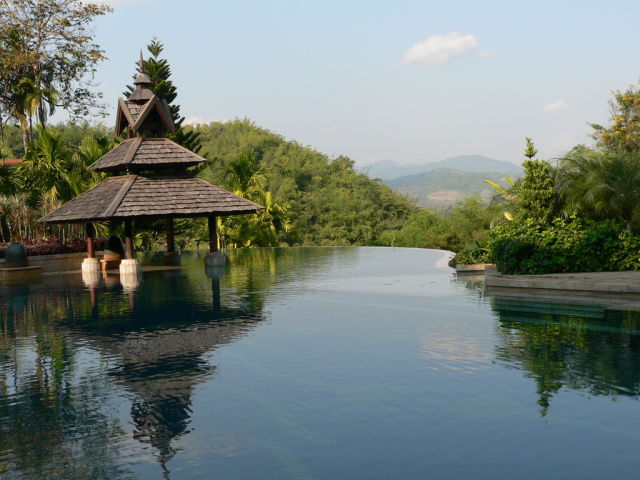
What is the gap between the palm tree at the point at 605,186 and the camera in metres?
15.2

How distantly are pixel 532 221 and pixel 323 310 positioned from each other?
6.46m

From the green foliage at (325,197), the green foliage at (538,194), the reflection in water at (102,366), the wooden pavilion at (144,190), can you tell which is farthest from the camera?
the green foliage at (325,197)

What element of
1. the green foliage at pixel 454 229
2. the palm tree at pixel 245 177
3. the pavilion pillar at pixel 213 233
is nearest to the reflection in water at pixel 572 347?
the pavilion pillar at pixel 213 233

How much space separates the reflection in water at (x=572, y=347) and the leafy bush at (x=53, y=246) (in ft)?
65.1

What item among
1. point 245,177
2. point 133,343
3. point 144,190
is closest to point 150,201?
point 144,190

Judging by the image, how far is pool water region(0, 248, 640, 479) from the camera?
5035mm

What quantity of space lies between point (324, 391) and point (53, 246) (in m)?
22.2

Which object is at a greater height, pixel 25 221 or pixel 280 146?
pixel 280 146

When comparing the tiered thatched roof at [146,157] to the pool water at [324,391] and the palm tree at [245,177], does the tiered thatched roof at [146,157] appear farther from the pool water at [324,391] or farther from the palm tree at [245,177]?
the palm tree at [245,177]

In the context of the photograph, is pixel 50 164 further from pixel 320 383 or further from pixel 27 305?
pixel 320 383

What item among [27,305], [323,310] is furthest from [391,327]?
[27,305]

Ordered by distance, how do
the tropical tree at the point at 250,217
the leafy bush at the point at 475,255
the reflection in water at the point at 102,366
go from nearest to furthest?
the reflection in water at the point at 102,366, the leafy bush at the point at 475,255, the tropical tree at the point at 250,217

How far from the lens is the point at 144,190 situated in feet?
71.5

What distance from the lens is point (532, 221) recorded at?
15.7 m
